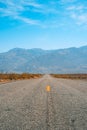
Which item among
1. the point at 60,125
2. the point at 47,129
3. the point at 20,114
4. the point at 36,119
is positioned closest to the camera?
the point at 47,129

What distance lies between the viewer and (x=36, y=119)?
5.23 metres

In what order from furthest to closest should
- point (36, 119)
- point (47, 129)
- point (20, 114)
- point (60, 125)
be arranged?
point (20, 114), point (36, 119), point (60, 125), point (47, 129)

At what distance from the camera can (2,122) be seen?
490 centimetres

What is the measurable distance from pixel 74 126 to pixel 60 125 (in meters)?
0.27

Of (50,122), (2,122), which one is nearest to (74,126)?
(50,122)

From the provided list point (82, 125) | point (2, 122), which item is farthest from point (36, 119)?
point (82, 125)

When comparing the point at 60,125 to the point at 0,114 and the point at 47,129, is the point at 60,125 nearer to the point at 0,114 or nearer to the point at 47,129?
the point at 47,129

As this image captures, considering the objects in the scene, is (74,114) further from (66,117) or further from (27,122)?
(27,122)

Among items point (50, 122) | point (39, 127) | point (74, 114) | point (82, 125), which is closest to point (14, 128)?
point (39, 127)

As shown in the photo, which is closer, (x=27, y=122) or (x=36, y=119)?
(x=27, y=122)

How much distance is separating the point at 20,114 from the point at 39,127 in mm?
1391

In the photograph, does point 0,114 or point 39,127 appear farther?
point 0,114

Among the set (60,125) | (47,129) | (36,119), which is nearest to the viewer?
(47,129)

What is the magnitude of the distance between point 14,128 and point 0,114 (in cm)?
149
